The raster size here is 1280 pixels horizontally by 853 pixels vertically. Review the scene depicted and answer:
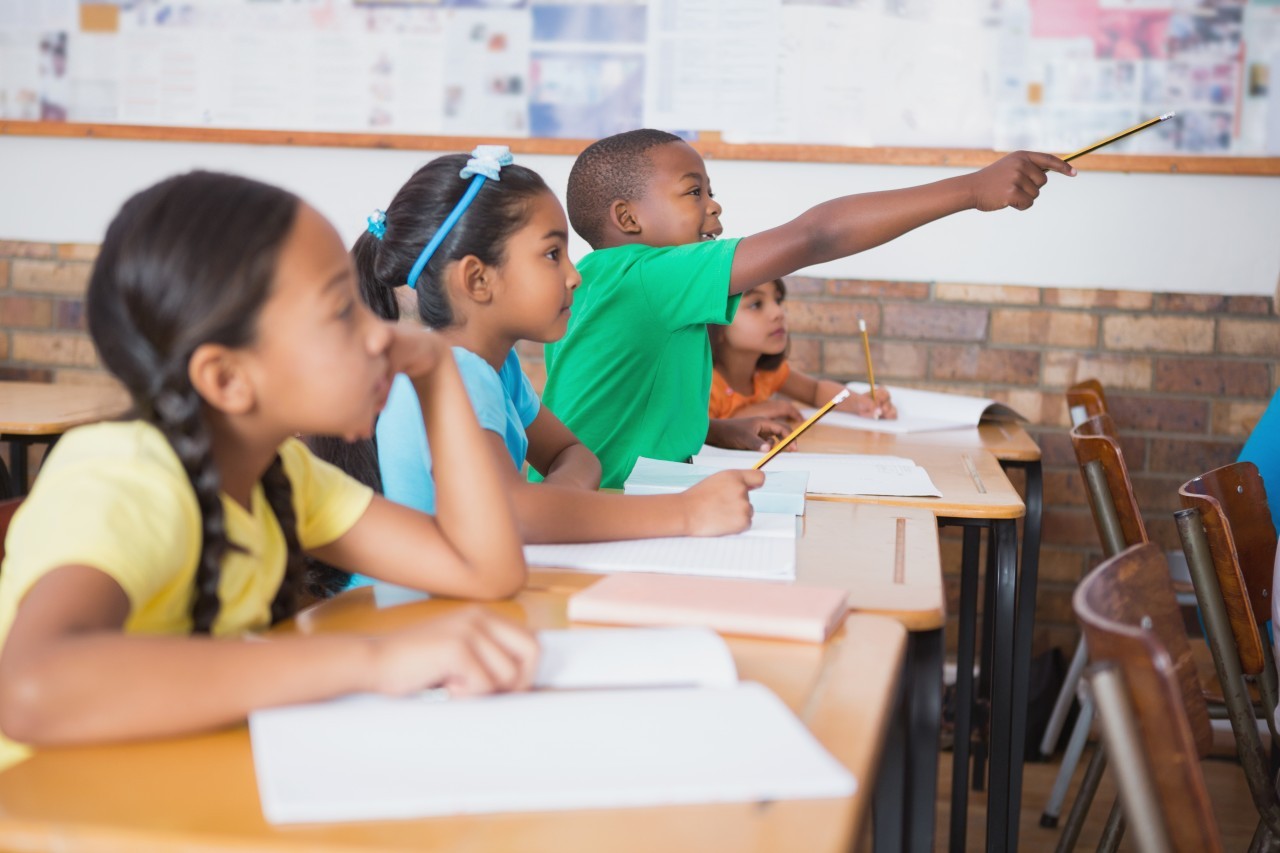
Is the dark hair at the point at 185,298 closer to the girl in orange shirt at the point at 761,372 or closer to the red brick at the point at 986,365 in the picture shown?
the girl in orange shirt at the point at 761,372

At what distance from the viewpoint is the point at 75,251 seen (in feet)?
10.8

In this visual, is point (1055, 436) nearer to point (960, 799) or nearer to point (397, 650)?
point (960, 799)

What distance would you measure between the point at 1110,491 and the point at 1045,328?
1.31 metres

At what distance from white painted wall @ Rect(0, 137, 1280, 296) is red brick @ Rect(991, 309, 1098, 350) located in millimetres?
74

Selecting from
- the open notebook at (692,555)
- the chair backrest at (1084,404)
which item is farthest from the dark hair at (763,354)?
the open notebook at (692,555)

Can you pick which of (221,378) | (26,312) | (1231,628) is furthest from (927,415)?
(26,312)

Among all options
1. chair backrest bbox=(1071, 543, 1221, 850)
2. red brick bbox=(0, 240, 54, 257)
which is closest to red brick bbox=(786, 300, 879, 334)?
red brick bbox=(0, 240, 54, 257)

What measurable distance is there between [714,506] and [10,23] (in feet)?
8.95

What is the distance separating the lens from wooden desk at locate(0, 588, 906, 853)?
2.05 feet

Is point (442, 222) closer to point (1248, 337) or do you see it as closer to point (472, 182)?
point (472, 182)

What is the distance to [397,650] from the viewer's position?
0.80m

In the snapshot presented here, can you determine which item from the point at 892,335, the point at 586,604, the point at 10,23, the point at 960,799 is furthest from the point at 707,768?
the point at 10,23

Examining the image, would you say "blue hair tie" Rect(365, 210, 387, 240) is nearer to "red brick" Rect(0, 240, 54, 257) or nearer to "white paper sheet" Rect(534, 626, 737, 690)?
"white paper sheet" Rect(534, 626, 737, 690)

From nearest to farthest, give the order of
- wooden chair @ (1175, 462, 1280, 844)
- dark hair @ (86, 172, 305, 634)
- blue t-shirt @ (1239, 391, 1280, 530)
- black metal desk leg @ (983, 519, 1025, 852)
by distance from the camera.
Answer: dark hair @ (86, 172, 305, 634)
wooden chair @ (1175, 462, 1280, 844)
black metal desk leg @ (983, 519, 1025, 852)
blue t-shirt @ (1239, 391, 1280, 530)
